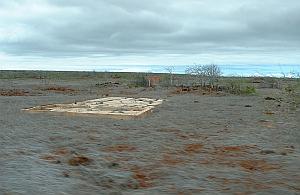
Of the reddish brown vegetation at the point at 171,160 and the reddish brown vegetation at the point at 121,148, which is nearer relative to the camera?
the reddish brown vegetation at the point at 171,160

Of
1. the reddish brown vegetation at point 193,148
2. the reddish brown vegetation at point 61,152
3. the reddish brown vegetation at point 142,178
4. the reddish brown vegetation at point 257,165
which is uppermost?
the reddish brown vegetation at point 61,152

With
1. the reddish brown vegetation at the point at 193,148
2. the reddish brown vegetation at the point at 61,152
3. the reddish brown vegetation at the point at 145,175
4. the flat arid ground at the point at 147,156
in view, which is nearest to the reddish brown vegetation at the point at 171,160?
the flat arid ground at the point at 147,156

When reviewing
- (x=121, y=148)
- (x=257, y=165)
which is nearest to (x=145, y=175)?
(x=257, y=165)

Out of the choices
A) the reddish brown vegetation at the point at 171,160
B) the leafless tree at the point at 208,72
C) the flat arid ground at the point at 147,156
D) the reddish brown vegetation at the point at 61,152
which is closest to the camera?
the flat arid ground at the point at 147,156

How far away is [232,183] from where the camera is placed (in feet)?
19.3

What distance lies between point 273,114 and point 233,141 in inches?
237

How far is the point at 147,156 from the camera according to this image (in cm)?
760

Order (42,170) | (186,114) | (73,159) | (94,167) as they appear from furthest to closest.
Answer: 1. (186,114)
2. (73,159)
3. (94,167)
4. (42,170)

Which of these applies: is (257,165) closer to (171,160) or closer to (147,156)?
(171,160)

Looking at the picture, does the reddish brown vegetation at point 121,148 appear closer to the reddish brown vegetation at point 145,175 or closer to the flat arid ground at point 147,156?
the flat arid ground at point 147,156

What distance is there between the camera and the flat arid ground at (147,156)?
568 centimetres

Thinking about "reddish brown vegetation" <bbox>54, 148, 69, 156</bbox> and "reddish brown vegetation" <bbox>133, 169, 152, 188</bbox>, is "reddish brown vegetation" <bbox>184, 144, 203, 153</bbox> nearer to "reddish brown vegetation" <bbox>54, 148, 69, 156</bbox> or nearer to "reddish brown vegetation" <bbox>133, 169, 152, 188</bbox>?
"reddish brown vegetation" <bbox>133, 169, 152, 188</bbox>

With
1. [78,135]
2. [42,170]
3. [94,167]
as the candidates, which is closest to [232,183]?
[94,167]

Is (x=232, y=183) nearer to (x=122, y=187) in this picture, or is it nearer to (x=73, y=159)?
(x=122, y=187)
